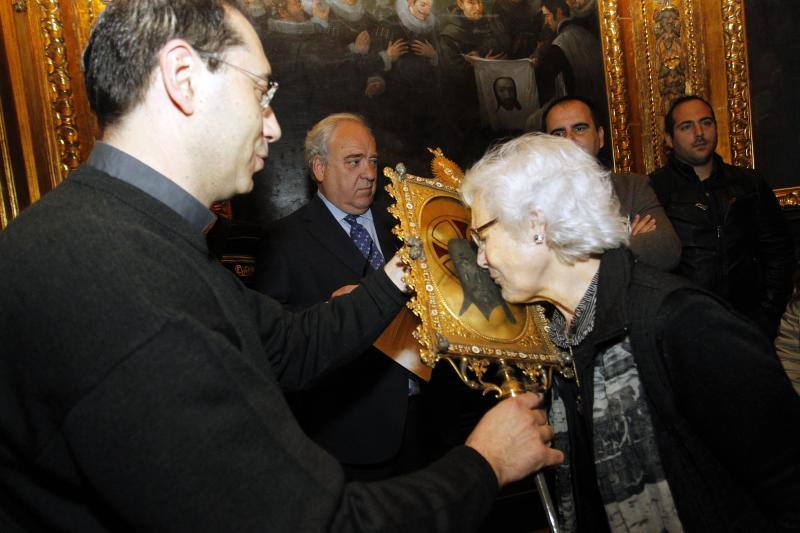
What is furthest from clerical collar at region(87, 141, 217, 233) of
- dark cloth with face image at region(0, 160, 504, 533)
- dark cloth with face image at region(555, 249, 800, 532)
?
dark cloth with face image at region(555, 249, 800, 532)

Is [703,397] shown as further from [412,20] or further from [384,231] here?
[412,20]

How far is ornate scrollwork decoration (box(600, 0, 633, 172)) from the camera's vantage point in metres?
6.44

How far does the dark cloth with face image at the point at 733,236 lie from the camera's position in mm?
4398

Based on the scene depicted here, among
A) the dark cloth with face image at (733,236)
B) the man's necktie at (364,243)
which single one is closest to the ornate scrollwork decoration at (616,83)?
the dark cloth with face image at (733,236)

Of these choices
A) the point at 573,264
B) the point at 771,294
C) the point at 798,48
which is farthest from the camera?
the point at 798,48

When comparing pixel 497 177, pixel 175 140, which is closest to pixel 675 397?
pixel 497 177

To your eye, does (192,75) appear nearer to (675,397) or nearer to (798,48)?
(675,397)

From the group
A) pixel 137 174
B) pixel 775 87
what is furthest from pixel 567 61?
pixel 137 174

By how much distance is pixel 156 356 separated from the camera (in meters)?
0.99

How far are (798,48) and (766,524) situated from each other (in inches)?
232

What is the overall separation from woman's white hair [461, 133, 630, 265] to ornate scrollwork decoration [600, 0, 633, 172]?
4854mm

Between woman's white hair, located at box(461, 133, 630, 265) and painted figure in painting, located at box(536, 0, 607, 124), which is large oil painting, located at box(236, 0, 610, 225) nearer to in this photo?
painted figure in painting, located at box(536, 0, 607, 124)

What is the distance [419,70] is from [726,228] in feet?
9.91

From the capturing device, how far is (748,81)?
20.1 feet
